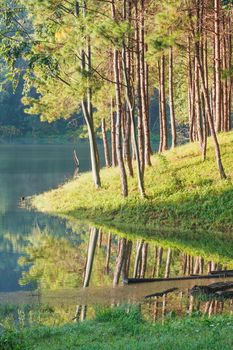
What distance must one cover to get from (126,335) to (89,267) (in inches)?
427

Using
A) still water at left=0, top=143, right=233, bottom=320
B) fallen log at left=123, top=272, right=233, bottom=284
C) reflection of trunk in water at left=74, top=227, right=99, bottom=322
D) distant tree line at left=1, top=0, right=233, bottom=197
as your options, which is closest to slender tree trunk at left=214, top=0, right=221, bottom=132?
distant tree line at left=1, top=0, right=233, bottom=197

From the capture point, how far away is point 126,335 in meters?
12.5

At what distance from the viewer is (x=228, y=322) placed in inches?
493

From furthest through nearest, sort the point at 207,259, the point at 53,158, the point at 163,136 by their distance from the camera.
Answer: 1. the point at 53,158
2. the point at 163,136
3. the point at 207,259

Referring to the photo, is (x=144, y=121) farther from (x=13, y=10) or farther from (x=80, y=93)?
(x=13, y=10)

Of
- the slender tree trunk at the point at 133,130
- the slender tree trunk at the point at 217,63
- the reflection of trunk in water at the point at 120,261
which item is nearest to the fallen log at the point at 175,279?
the reflection of trunk in water at the point at 120,261

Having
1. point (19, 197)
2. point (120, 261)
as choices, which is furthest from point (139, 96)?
point (19, 197)

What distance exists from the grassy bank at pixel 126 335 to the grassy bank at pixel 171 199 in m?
15.8

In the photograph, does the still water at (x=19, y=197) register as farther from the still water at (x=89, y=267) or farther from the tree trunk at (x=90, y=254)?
the tree trunk at (x=90, y=254)

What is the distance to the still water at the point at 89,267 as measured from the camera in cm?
1700

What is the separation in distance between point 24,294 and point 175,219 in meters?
12.7

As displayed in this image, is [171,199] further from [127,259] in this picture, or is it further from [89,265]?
[89,265]

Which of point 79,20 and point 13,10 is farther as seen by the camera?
point 13,10

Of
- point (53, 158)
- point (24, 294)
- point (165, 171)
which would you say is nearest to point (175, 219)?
point (165, 171)
